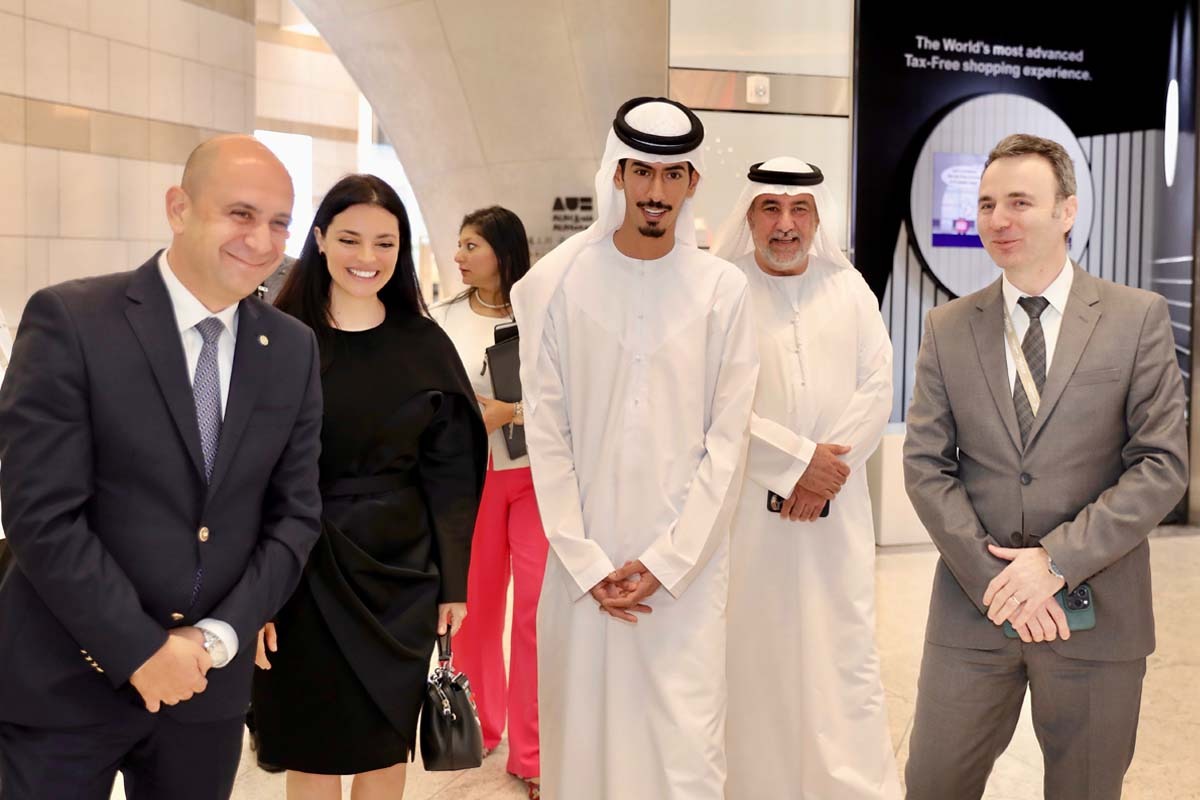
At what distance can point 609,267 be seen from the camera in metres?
3.12

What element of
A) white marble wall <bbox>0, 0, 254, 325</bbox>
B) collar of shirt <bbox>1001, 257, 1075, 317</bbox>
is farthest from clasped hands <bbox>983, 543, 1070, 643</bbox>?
white marble wall <bbox>0, 0, 254, 325</bbox>

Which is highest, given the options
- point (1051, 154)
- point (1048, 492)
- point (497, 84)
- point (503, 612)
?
point (497, 84)

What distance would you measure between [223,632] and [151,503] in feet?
0.82

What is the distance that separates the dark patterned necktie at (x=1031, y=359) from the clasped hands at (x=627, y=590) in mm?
956

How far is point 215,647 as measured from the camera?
6.45ft

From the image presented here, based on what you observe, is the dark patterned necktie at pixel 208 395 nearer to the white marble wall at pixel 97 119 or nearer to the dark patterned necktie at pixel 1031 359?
the dark patterned necktie at pixel 1031 359

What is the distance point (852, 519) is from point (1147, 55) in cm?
620

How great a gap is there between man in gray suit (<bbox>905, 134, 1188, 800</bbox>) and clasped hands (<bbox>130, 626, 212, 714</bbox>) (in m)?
1.70

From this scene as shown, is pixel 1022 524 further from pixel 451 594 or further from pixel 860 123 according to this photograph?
pixel 860 123

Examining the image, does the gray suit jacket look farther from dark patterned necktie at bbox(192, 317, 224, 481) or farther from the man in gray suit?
dark patterned necktie at bbox(192, 317, 224, 481)

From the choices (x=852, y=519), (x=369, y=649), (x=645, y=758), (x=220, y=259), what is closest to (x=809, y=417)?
(x=852, y=519)

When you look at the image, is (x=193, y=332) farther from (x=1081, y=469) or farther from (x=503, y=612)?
(x=503, y=612)

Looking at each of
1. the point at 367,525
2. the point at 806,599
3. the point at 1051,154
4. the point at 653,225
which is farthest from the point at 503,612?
the point at 1051,154

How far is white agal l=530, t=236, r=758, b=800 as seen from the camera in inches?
115
